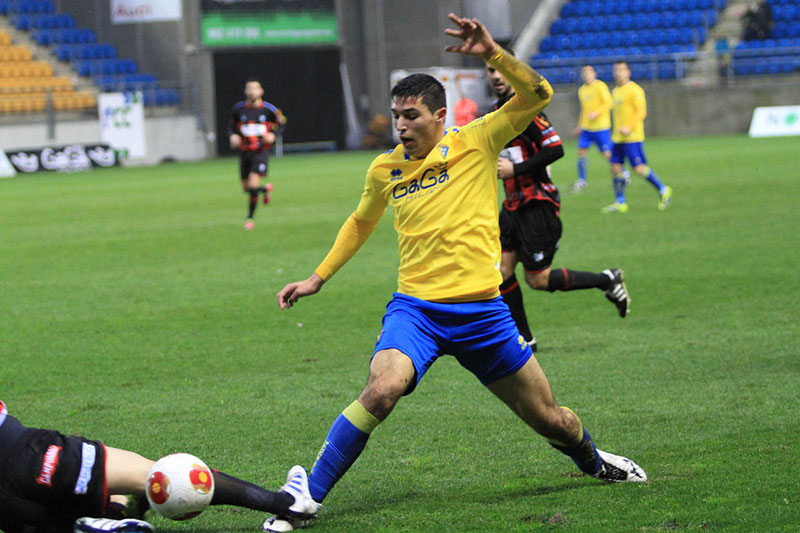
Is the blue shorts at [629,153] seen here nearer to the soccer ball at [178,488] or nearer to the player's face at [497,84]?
the player's face at [497,84]

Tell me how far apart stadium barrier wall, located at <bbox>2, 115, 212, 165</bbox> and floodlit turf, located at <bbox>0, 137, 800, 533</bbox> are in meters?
18.8

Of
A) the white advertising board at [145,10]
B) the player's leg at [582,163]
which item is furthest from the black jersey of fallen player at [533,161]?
the white advertising board at [145,10]

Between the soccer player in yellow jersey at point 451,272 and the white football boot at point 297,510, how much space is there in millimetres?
62

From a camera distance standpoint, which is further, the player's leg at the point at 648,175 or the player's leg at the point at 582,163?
the player's leg at the point at 582,163

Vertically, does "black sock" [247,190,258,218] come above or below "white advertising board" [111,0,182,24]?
below

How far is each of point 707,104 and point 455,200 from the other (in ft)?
106

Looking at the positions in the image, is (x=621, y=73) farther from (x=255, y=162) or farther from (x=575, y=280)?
(x=575, y=280)

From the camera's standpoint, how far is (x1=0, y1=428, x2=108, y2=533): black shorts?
147 inches

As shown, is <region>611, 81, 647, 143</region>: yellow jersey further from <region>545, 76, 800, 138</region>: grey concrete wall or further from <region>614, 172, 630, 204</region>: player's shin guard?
<region>545, 76, 800, 138</region>: grey concrete wall

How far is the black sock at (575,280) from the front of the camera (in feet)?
26.1

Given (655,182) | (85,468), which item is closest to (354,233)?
(85,468)

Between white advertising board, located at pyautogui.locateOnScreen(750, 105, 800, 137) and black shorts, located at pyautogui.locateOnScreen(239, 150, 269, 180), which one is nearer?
black shorts, located at pyautogui.locateOnScreen(239, 150, 269, 180)

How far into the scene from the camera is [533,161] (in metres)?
7.26

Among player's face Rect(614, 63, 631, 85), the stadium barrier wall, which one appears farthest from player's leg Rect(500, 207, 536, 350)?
the stadium barrier wall
